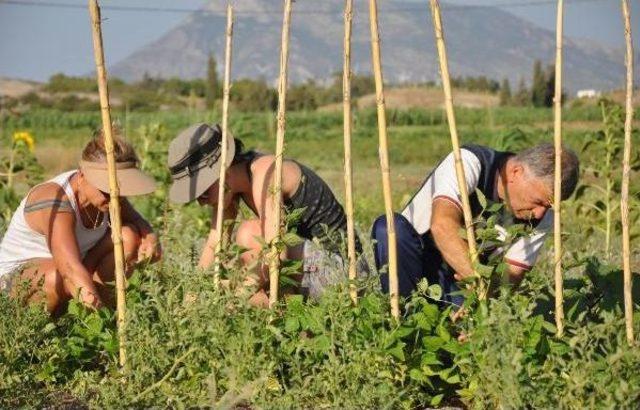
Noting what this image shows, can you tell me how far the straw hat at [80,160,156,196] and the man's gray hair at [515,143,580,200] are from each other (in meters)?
1.67

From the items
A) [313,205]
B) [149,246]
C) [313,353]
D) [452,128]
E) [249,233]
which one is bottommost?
[313,353]

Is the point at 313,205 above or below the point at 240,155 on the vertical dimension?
below

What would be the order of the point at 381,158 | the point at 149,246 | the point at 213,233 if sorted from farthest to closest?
the point at 149,246 < the point at 213,233 < the point at 381,158

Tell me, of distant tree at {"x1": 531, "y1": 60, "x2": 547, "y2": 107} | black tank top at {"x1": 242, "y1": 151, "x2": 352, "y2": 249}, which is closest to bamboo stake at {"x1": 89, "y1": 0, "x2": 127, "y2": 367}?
black tank top at {"x1": 242, "y1": 151, "x2": 352, "y2": 249}

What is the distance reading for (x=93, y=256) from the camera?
4.92 metres

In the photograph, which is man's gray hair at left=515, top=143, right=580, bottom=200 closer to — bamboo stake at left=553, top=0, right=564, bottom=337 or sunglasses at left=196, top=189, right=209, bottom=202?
bamboo stake at left=553, top=0, right=564, bottom=337

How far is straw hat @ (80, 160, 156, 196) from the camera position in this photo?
452 cm

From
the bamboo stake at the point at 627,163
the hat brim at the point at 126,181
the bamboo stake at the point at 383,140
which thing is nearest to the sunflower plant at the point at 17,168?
the hat brim at the point at 126,181

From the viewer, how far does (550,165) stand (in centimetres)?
414

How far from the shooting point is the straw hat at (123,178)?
4.52 m

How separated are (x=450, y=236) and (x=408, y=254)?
1.15 ft

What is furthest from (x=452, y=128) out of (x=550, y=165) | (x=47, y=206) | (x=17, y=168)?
(x=17, y=168)

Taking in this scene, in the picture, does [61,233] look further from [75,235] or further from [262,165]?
[262,165]

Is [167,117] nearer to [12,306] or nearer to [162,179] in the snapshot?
[162,179]
